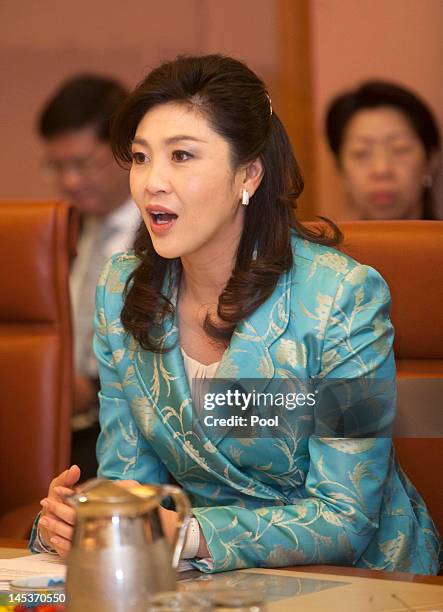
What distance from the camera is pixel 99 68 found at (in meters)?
3.77

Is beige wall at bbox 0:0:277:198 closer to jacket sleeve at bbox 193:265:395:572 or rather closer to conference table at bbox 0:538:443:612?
jacket sleeve at bbox 193:265:395:572

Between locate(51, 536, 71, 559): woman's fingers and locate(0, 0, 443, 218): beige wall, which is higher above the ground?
locate(0, 0, 443, 218): beige wall

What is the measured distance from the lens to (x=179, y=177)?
162cm

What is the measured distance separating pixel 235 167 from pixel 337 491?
Answer: 1.70 ft

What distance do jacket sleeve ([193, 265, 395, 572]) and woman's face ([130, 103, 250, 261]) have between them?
24 centimetres

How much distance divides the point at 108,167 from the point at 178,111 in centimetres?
210

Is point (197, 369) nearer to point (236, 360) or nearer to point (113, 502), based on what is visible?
point (236, 360)

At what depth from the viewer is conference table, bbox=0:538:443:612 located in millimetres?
1115

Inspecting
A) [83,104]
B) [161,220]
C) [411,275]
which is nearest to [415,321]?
[411,275]

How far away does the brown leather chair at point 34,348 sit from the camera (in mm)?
2090

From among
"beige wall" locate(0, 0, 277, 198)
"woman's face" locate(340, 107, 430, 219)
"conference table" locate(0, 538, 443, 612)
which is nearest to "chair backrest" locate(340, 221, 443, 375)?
"conference table" locate(0, 538, 443, 612)

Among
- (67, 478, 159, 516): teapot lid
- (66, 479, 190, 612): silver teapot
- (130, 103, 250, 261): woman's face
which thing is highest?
(130, 103, 250, 261): woman's face

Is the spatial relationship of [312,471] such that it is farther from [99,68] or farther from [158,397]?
[99,68]

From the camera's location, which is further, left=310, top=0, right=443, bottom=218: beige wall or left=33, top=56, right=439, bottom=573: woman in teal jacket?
→ left=310, top=0, right=443, bottom=218: beige wall
